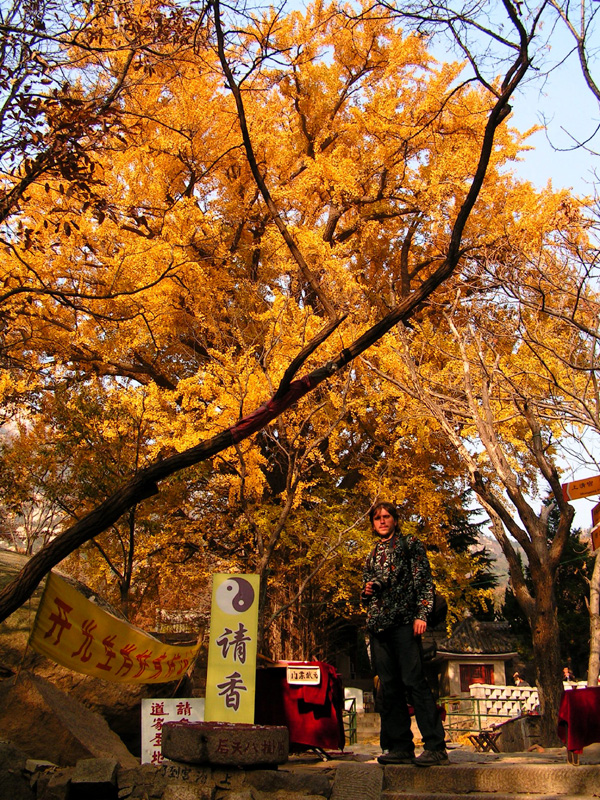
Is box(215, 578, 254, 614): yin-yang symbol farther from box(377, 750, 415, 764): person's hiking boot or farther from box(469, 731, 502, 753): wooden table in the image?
box(469, 731, 502, 753): wooden table

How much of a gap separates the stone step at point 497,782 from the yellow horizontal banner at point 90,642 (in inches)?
101

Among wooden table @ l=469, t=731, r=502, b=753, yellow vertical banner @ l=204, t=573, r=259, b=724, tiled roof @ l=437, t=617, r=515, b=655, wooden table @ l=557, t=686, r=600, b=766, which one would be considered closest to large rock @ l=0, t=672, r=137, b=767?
yellow vertical banner @ l=204, t=573, r=259, b=724

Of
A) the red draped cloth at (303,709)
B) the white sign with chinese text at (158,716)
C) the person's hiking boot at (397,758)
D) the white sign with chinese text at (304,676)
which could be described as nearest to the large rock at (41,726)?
the white sign with chinese text at (158,716)

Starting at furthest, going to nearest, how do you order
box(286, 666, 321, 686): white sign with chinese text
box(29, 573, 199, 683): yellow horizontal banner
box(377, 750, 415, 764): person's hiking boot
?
box(286, 666, 321, 686): white sign with chinese text → box(29, 573, 199, 683): yellow horizontal banner → box(377, 750, 415, 764): person's hiking boot

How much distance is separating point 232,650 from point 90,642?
3.87 feet

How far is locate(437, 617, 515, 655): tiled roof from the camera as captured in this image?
22766 mm

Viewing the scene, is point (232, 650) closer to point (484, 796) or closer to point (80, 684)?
point (484, 796)

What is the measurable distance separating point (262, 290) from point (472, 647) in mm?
14850

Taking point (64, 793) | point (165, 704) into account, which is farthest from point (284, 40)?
point (64, 793)

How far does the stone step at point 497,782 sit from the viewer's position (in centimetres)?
350

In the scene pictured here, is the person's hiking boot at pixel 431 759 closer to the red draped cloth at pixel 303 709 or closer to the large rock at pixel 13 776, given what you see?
the red draped cloth at pixel 303 709

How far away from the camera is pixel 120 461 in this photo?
1069cm

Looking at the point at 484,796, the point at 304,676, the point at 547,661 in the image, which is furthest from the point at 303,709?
the point at 547,661

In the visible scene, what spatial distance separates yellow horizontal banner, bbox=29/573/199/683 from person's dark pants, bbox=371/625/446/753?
2.33 meters
